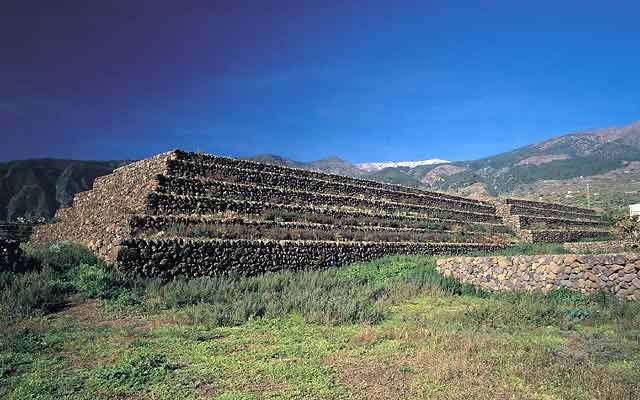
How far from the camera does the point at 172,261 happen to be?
1461cm

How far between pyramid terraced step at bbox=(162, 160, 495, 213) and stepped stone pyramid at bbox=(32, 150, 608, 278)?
7cm

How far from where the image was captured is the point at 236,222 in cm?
1911

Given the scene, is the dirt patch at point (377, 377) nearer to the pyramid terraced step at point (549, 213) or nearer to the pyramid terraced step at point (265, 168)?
the pyramid terraced step at point (265, 168)

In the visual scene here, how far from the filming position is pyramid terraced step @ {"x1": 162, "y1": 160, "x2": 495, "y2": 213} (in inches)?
878

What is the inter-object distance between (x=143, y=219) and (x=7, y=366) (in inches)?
398

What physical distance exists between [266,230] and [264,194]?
465cm

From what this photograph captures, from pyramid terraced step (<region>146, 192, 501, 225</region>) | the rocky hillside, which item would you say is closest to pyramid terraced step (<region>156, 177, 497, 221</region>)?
pyramid terraced step (<region>146, 192, 501, 225</region>)

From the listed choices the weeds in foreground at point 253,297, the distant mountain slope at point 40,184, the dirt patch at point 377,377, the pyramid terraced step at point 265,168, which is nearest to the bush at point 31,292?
the weeds in foreground at point 253,297

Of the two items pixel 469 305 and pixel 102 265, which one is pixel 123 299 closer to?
pixel 102 265

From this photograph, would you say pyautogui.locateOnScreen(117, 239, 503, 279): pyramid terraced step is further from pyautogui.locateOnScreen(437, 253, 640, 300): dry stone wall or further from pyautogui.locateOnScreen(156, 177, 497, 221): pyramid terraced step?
pyautogui.locateOnScreen(437, 253, 640, 300): dry stone wall

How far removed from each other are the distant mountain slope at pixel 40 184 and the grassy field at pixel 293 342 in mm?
62747

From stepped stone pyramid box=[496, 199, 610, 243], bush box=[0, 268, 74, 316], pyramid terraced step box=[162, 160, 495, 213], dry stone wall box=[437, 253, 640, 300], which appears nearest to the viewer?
bush box=[0, 268, 74, 316]

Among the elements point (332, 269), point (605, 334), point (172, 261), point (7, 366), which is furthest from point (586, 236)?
point (7, 366)

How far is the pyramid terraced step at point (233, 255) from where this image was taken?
46.0 ft
